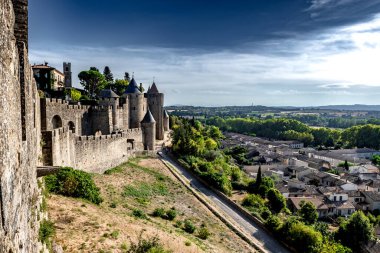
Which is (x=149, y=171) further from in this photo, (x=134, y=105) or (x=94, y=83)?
(x=94, y=83)

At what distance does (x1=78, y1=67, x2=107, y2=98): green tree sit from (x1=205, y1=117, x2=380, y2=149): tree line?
301 feet

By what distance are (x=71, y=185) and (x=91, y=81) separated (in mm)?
43913

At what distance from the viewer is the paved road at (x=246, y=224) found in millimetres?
26391

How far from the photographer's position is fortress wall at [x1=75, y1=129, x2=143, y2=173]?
81.7 ft

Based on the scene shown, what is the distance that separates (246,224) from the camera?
2891 centimetres

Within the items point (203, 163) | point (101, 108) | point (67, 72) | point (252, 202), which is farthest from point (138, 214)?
point (67, 72)

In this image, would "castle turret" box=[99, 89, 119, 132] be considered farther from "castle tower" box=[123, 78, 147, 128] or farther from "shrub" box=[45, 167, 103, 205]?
"shrub" box=[45, 167, 103, 205]

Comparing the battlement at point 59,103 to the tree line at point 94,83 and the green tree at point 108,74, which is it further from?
the green tree at point 108,74

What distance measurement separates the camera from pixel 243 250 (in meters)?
23.2

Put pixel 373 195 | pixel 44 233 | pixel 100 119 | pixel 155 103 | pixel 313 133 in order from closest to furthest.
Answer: pixel 44 233 → pixel 100 119 → pixel 155 103 → pixel 373 195 → pixel 313 133

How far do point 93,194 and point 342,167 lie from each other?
74.9 meters

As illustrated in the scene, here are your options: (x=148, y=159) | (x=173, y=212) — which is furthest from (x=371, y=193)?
(x=173, y=212)

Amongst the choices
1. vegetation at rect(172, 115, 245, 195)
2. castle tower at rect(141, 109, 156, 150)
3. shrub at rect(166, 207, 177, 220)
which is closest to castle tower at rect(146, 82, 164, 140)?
vegetation at rect(172, 115, 245, 195)

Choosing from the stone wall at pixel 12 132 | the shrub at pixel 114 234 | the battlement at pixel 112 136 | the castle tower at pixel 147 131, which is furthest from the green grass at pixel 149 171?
the stone wall at pixel 12 132
